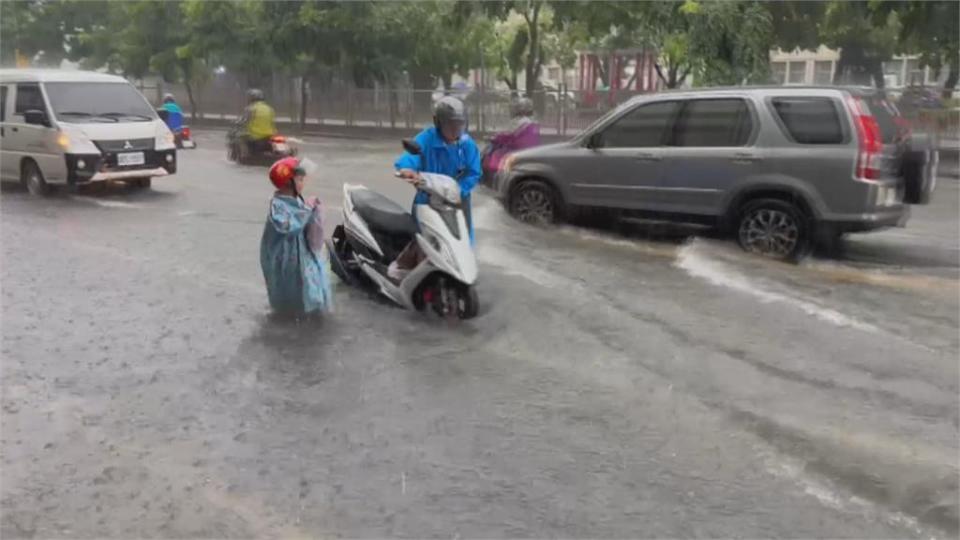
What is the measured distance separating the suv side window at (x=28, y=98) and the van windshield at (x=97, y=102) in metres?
0.15

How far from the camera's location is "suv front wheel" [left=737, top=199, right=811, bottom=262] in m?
8.65

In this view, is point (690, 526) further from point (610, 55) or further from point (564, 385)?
point (610, 55)

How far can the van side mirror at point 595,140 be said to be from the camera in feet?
33.0

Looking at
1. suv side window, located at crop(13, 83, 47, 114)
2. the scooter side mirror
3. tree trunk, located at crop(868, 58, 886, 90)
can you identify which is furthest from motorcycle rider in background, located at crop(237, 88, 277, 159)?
tree trunk, located at crop(868, 58, 886, 90)

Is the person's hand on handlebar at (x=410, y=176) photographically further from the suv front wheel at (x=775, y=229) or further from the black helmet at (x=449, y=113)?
the suv front wheel at (x=775, y=229)

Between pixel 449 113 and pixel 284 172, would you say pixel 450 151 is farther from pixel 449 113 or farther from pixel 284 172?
pixel 284 172

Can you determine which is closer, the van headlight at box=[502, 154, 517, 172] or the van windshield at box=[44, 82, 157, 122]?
the van headlight at box=[502, 154, 517, 172]

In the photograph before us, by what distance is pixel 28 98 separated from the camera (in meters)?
13.0

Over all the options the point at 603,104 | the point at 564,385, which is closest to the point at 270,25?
the point at 603,104

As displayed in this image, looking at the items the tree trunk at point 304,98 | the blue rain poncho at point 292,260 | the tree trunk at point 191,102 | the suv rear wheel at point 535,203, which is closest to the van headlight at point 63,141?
the suv rear wheel at point 535,203

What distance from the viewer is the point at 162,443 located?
458 cm

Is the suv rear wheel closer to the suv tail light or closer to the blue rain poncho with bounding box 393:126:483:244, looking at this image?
the suv tail light

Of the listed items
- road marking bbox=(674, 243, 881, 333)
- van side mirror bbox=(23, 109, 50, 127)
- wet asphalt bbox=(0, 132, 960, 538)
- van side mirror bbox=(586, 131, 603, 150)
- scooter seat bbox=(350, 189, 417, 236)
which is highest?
van side mirror bbox=(23, 109, 50, 127)

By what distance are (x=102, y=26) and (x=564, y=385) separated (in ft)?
140
